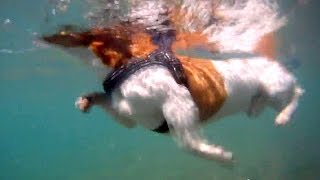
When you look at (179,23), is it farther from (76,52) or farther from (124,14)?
(76,52)

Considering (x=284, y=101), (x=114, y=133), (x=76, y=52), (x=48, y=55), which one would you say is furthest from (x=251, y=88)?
(x=114, y=133)

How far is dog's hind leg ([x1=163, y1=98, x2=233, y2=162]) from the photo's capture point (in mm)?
5000

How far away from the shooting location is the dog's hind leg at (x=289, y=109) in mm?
6575

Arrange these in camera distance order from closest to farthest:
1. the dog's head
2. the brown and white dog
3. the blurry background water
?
the brown and white dog, the dog's head, the blurry background water

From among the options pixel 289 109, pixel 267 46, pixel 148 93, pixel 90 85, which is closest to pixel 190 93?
pixel 148 93

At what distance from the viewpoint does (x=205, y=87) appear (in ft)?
18.6

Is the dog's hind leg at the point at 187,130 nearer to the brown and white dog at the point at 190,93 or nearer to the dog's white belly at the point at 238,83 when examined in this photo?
the brown and white dog at the point at 190,93

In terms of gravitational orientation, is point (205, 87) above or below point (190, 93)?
above

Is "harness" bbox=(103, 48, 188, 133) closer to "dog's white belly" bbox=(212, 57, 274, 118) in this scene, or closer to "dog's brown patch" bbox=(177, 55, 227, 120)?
"dog's brown patch" bbox=(177, 55, 227, 120)

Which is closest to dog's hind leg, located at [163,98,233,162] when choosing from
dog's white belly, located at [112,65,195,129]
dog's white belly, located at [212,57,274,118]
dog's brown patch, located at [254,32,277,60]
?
dog's white belly, located at [112,65,195,129]

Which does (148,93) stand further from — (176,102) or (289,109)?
(289,109)

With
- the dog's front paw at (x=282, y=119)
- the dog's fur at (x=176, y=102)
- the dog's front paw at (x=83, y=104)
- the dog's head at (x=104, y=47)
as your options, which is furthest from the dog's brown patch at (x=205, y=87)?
the dog's front paw at (x=83, y=104)

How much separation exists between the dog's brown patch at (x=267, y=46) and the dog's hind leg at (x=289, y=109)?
18.7 ft

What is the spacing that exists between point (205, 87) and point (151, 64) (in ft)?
2.52
